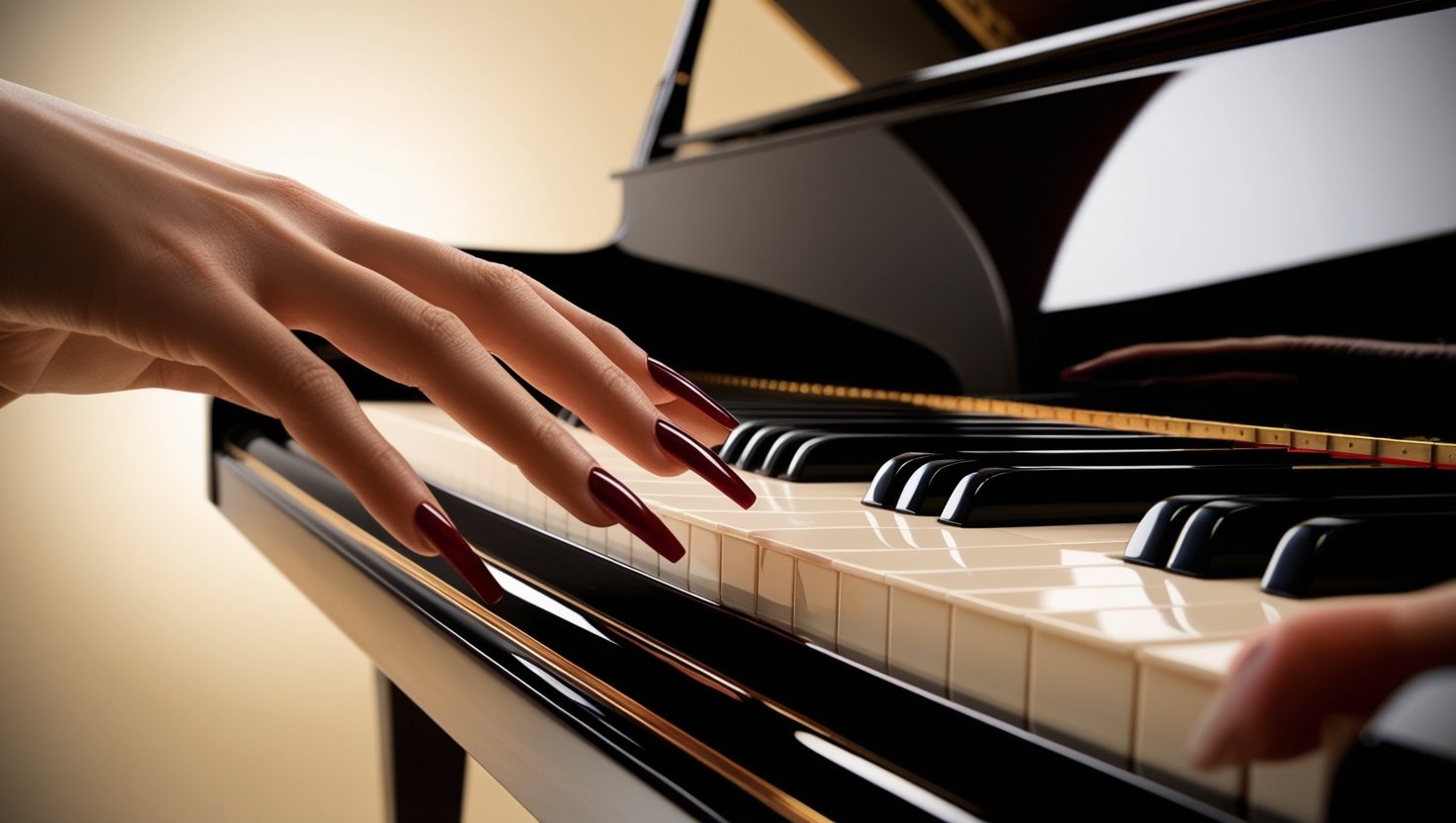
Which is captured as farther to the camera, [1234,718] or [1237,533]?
[1237,533]

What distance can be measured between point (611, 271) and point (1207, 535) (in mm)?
1418

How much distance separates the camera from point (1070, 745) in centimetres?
41

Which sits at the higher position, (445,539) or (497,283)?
(497,283)

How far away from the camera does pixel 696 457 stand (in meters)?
0.67

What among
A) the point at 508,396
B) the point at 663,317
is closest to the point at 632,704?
the point at 508,396

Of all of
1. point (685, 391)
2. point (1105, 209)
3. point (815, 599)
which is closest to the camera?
point (815, 599)

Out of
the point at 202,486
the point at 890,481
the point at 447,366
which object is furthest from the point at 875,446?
the point at 202,486

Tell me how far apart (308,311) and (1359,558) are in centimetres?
61

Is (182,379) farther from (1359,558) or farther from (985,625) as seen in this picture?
(1359,558)

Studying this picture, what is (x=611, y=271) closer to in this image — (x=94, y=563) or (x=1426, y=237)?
(x=1426, y=237)

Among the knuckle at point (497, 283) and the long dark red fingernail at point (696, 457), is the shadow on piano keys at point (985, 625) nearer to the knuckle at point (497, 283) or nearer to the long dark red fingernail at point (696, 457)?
the long dark red fingernail at point (696, 457)

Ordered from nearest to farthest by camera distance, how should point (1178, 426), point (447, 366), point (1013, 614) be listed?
point (1013, 614), point (447, 366), point (1178, 426)

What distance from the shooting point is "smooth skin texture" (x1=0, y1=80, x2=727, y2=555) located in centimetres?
63

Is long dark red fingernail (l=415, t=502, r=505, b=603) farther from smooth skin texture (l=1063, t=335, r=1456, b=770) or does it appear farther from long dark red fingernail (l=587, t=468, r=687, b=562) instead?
smooth skin texture (l=1063, t=335, r=1456, b=770)
